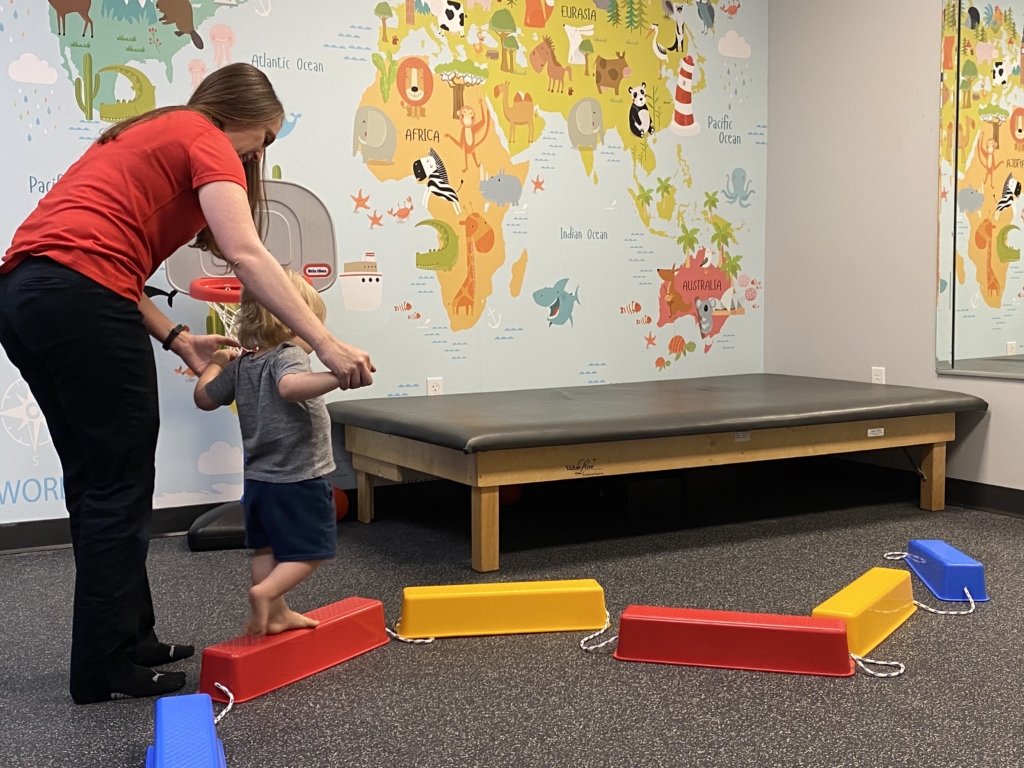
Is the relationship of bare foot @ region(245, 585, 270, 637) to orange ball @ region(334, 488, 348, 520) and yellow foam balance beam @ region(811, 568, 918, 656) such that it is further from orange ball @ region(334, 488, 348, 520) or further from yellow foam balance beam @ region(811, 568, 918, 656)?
orange ball @ region(334, 488, 348, 520)

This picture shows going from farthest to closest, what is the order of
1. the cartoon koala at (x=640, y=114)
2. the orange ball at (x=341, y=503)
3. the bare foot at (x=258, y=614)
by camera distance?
1. the cartoon koala at (x=640, y=114)
2. the orange ball at (x=341, y=503)
3. the bare foot at (x=258, y=614)

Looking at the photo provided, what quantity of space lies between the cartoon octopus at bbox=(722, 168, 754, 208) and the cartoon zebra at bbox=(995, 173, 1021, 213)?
122 centimetres

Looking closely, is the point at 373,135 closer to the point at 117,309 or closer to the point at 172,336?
the point at 172,336

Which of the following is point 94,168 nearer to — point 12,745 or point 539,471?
point 12,745

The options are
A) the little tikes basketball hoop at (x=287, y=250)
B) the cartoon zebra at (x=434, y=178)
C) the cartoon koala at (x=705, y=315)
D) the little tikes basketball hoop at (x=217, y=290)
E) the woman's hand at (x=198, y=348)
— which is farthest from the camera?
the cartoon koala at (x=705, y=315)

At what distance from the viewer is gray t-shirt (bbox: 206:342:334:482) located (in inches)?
80.5

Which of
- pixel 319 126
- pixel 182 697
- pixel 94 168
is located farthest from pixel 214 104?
pixel 319 126

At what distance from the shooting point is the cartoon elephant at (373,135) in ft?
12.3

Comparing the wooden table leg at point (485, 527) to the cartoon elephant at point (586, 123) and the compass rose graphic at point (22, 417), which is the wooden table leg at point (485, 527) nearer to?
the compass rose graphic at point (22, 417)

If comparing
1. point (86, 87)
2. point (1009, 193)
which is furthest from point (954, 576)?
point (86, 87)

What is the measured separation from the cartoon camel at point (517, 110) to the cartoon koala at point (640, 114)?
53 cm

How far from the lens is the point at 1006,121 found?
3717 mm

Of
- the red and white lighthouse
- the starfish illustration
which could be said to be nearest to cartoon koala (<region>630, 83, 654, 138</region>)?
the red and white lighthouse

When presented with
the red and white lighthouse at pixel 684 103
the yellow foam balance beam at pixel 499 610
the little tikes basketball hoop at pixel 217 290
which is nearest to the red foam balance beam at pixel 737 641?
the yellow foam balance beam at pixel 499 610
